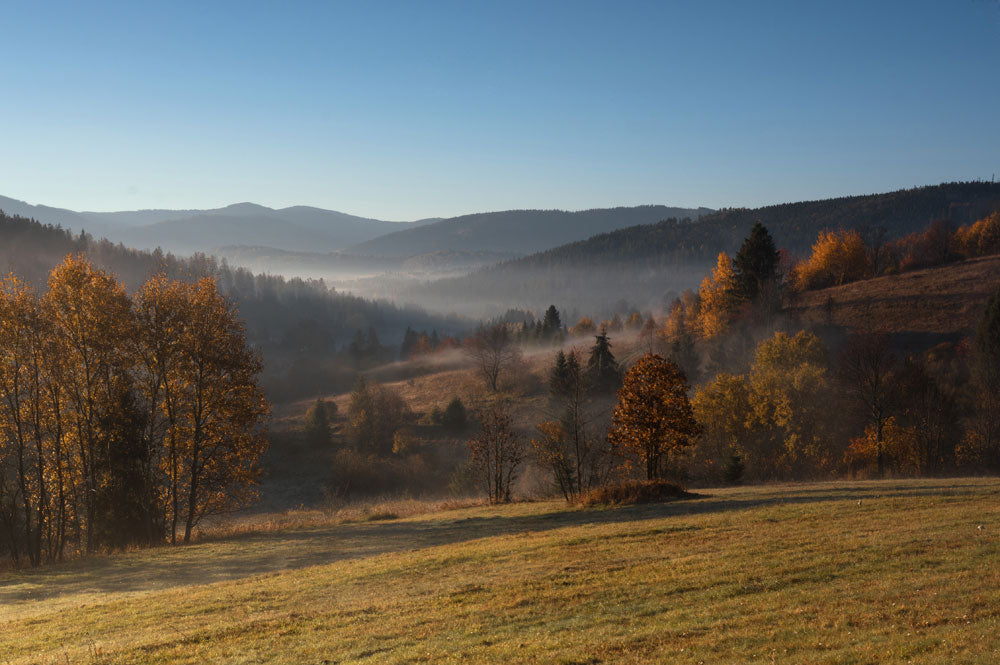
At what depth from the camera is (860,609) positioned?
39.6 ft

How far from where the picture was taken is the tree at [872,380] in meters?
59.1

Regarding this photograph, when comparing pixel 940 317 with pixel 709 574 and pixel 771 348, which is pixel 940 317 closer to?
pixel 771 348

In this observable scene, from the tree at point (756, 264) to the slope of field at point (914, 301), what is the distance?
6627 mm

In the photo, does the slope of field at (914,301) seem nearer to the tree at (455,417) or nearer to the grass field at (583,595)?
the tree at (455,417)

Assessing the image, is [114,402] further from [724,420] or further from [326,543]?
[724,420]

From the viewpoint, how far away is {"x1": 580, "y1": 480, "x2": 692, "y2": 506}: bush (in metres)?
33.3

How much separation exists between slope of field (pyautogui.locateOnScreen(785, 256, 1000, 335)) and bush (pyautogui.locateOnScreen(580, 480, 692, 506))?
77658mm

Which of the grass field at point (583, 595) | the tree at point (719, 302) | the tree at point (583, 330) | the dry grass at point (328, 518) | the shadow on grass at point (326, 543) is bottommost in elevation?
the dry grass at point (328, 518)

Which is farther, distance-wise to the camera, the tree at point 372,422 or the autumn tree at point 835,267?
the autumn tree at point 835,267

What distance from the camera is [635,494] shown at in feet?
110

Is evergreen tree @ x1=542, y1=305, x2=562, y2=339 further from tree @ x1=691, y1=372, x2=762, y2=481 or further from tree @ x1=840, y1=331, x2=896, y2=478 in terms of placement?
tree @ x1=840, y1=331, x2=896, y2=478

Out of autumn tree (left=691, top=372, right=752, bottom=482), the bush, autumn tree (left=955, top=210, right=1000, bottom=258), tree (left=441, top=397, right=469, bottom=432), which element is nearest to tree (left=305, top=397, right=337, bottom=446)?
tree (left=441, top=397, right=469, bottom=432)

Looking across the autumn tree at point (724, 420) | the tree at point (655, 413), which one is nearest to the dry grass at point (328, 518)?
the tree at point (655, 413)

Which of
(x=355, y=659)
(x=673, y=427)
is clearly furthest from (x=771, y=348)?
(x=355, y=659)
